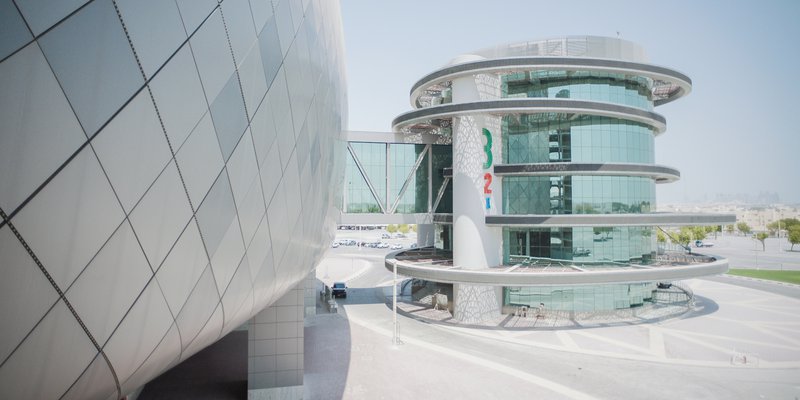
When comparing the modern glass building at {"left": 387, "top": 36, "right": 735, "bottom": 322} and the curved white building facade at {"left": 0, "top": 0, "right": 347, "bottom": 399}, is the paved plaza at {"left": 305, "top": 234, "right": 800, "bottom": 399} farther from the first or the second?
the curved white building facade at {"left": 0, "top": 0, "right": 347, "bottom": 399}

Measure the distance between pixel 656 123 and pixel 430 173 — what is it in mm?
20210

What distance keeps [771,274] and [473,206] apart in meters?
49.6

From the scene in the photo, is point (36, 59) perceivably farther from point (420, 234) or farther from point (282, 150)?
point (420, 234)

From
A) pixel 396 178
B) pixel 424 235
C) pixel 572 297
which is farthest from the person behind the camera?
pixel 424 235

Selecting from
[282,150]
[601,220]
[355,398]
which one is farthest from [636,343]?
[282,150]

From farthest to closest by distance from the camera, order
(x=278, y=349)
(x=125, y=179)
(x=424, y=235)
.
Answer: (x=424, y=235) < (x=278, y=349) < (x=125, y=179)

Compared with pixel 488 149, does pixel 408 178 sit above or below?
below

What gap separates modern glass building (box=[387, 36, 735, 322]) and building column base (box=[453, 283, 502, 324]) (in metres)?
0.08

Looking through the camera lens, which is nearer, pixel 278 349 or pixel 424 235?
pixel 278 349

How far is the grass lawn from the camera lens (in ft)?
170

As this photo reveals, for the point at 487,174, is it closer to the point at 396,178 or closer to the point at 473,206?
the point at 473,206

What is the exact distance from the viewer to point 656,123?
3647cm

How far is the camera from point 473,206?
34.2 m

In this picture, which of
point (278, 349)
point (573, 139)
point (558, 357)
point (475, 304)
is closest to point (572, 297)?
point (475, 304)
